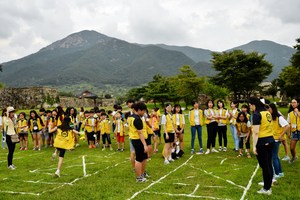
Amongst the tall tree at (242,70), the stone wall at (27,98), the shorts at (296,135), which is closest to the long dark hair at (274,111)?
the shorts at (296,135)

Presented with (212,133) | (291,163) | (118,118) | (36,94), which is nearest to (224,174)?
(291,163)

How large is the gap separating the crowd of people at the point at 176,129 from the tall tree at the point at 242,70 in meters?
30.5

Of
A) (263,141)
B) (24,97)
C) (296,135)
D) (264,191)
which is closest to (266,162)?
(263,141)

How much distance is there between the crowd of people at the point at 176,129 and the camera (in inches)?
250

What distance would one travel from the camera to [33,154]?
12734 millimetres

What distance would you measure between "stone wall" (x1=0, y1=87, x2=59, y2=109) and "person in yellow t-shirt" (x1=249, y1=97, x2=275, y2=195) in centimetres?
3891

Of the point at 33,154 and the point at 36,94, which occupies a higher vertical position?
the point at 36,94

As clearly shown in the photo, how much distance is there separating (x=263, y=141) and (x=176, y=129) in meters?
4.79

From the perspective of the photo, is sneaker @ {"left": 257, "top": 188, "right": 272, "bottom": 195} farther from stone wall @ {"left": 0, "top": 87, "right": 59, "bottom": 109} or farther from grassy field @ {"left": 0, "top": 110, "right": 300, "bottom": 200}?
stone wall @ {"left": 0, "top": 87, "right": 59, "bottom": 109}

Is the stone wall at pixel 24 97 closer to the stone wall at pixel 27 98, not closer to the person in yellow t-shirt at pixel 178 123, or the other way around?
the stone wall at pixel 27 98

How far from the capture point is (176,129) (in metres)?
10.8

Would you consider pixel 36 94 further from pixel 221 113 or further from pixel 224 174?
pixel 224 174

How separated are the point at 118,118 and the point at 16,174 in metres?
5.11

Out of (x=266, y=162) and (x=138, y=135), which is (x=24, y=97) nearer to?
(x=138, y=135)
